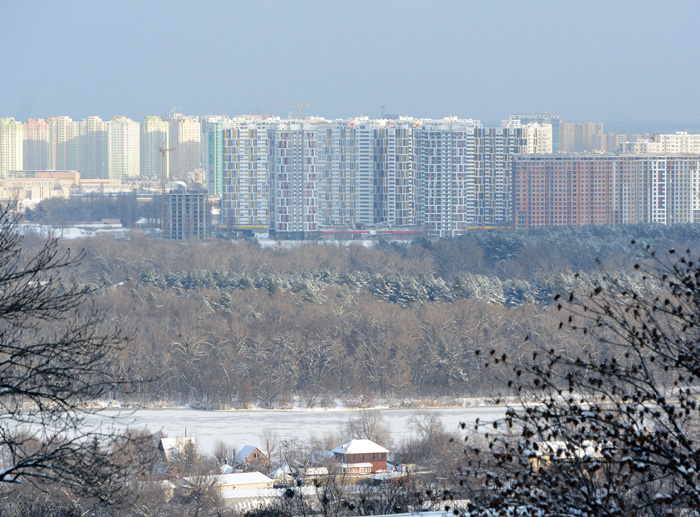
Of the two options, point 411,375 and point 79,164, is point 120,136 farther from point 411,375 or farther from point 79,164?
point 411,375

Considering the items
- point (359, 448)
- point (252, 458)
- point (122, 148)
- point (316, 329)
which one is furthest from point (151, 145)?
point (359, 448)

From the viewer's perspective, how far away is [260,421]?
1717 cm

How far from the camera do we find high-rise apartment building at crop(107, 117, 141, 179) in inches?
4163

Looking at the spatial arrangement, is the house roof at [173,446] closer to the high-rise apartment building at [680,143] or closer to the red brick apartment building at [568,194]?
the red brick apartment building at [568,194]

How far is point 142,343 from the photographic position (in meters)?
21.7

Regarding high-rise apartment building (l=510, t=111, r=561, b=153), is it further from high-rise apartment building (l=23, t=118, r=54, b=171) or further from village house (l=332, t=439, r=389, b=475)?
village house (l=332, t=439, r=389, b=475)

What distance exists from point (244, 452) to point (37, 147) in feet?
308

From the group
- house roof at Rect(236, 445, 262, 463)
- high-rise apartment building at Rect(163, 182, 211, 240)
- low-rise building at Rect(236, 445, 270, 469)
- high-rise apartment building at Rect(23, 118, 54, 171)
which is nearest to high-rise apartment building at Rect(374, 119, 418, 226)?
high-rise apartment building at Rect(163, 182, 211, 240)

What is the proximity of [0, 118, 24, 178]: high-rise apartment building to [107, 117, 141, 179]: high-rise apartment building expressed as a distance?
31.8 ft

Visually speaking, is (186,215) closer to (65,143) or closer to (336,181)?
(336,181)

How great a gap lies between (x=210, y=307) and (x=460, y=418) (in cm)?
942

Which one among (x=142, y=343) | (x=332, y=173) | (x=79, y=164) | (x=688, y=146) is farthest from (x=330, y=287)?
(x=79, y=164)

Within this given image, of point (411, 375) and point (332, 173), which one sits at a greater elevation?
point (332, 173)

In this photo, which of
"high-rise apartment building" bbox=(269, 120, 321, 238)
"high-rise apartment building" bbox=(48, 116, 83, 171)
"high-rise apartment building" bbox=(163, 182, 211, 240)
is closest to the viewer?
"high-rise apartment building" bbox=(163, 182, 211, 240)
